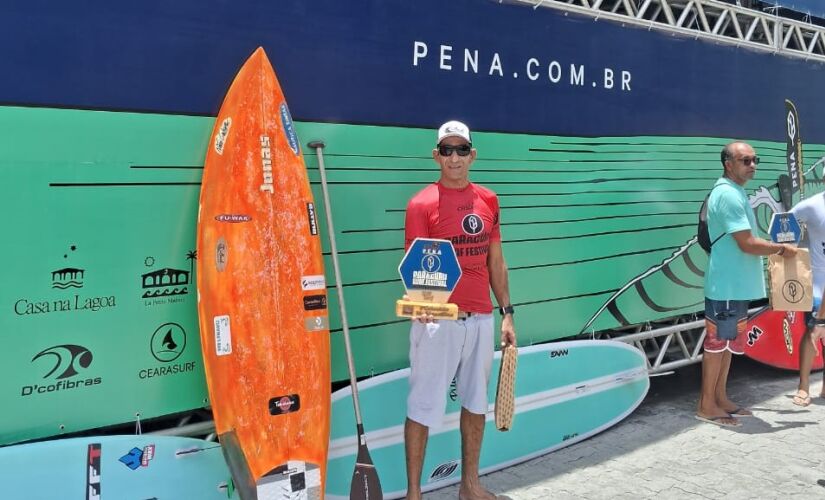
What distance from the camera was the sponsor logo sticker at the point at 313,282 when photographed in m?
2.41

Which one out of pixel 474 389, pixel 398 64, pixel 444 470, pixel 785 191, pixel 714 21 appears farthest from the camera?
pixel 785 191

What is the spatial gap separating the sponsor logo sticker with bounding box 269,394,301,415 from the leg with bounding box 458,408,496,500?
0.74 meters

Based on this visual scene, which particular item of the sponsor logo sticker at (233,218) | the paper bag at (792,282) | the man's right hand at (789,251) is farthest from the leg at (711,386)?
the sponsor logo sticker at (233,218)

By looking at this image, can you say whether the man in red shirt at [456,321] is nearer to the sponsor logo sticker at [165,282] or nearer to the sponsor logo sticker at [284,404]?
the sponsor logo sticker at [284,404]

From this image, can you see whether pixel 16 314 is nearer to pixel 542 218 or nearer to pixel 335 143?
pixel 335 143

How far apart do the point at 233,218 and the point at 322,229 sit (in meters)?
0.49

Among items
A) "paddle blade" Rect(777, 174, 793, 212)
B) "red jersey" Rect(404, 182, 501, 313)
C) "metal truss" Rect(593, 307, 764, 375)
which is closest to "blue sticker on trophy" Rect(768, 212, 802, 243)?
"metal truss" Rect(593, 307, 764, 375)

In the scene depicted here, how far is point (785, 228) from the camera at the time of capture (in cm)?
412

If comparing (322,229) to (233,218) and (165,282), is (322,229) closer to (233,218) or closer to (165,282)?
(233,218)

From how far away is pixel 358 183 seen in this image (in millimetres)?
2736

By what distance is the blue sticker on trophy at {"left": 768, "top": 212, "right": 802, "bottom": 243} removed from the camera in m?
4.11

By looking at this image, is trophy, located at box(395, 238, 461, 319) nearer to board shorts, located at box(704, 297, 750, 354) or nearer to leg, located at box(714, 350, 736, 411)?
board shorts, located at box(704, 297, 750, 354)

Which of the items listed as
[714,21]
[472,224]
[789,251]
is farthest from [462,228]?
[714,21]

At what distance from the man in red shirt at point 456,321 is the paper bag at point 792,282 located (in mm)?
2262
